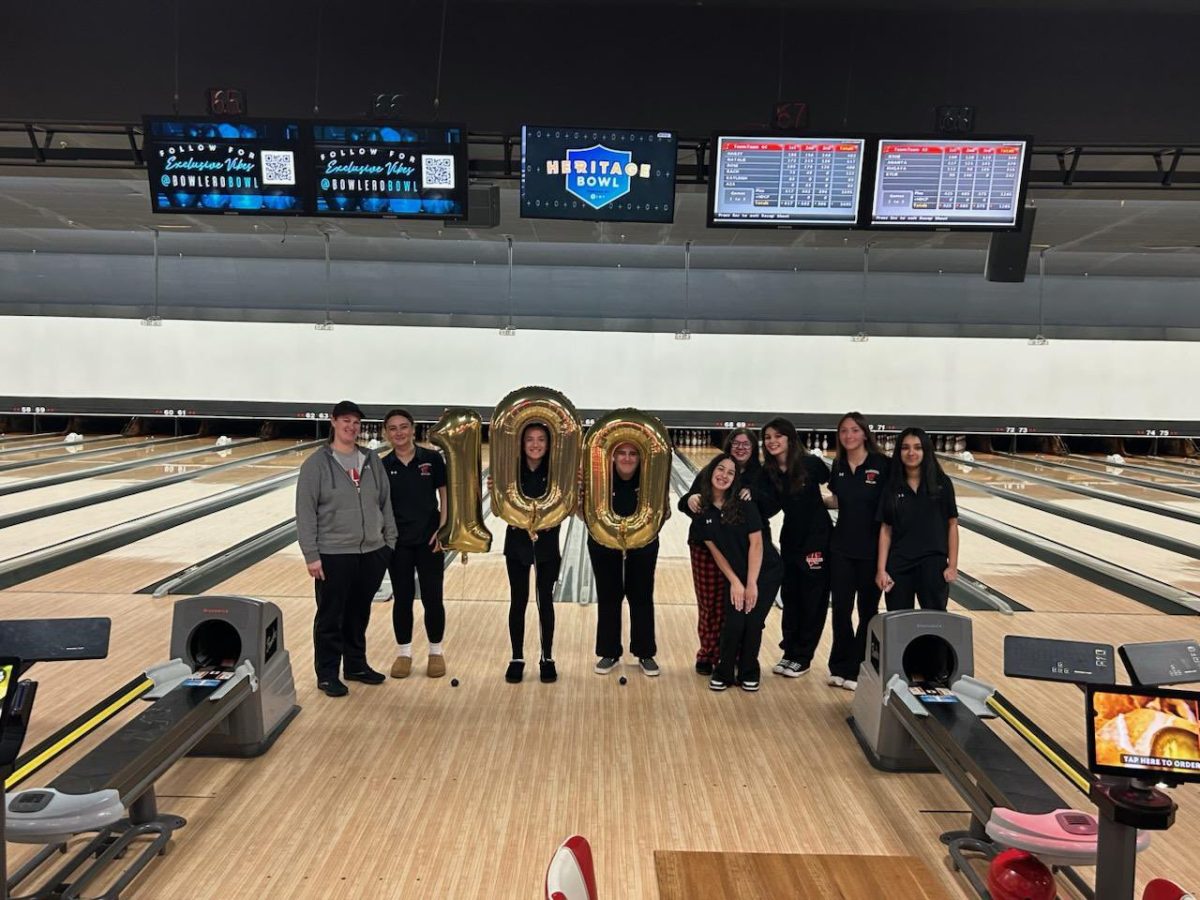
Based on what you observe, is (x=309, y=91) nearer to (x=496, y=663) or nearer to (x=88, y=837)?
(x=496, y=663)

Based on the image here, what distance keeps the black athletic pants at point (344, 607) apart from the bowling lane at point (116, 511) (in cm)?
404

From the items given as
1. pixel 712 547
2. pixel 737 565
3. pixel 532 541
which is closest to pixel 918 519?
pixel 737 565

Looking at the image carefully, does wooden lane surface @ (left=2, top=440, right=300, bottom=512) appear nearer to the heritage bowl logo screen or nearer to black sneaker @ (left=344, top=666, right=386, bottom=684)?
black sneaker @ (left=344, top=666, right=386, bottom=684)

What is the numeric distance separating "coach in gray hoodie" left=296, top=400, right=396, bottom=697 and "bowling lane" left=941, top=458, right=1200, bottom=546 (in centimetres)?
767

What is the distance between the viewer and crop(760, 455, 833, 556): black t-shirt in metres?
4.04

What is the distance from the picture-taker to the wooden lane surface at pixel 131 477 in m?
8.56

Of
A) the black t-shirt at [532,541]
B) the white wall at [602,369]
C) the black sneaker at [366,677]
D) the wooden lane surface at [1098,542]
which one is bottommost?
the black sneaker at [366,677]

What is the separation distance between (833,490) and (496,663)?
2.02m

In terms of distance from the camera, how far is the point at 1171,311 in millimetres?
14508

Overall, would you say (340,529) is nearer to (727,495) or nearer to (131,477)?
(727,495)

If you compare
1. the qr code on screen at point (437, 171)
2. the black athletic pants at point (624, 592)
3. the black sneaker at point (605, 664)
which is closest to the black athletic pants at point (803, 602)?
the black athletic pants at point (624, 592)

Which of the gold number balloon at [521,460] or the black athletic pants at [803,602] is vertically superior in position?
the gold number balloon at [521,460]

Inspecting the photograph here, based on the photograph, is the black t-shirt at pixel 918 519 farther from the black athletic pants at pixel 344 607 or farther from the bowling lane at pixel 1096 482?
the bowling lane at pixel 1096 482

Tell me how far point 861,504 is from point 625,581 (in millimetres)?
1243
